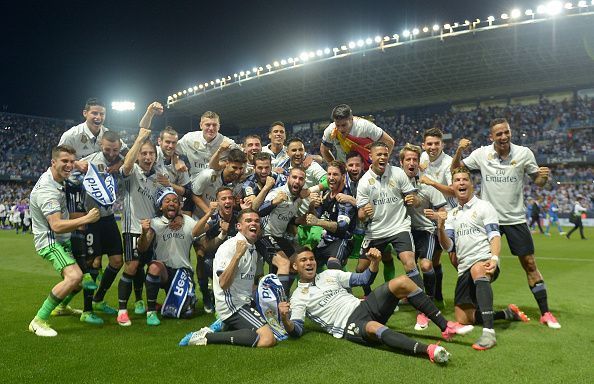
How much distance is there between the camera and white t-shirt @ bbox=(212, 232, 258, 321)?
500 cm

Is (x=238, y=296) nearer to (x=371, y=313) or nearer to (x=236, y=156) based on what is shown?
(x=371, y=313)

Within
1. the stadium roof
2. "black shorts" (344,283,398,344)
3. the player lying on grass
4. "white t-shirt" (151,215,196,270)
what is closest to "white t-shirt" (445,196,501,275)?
the player lying on grass

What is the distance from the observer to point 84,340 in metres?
5.12

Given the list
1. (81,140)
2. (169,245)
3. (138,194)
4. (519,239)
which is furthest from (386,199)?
(81,140)

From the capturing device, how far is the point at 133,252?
6359 mm

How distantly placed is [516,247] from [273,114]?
3757 centimetres

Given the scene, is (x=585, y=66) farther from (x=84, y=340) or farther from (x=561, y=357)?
(x=84, y=340)

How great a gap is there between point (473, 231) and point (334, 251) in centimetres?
187

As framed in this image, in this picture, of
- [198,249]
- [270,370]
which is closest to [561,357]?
[270,370]

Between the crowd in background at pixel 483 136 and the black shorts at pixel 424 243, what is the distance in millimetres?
24708

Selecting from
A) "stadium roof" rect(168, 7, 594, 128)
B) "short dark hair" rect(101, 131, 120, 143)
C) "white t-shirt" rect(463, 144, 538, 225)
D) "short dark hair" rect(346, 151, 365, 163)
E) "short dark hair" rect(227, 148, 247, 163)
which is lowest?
"white t-shirt" rect(463, 144, 538, 225)

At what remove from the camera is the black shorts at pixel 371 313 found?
4781mm

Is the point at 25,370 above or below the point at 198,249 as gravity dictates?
below

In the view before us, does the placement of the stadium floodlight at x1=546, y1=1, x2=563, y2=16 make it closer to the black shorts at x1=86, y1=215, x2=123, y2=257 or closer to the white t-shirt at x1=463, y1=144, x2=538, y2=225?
the white t-shirt at x1=463, y1=144, x2=538, y2=225
